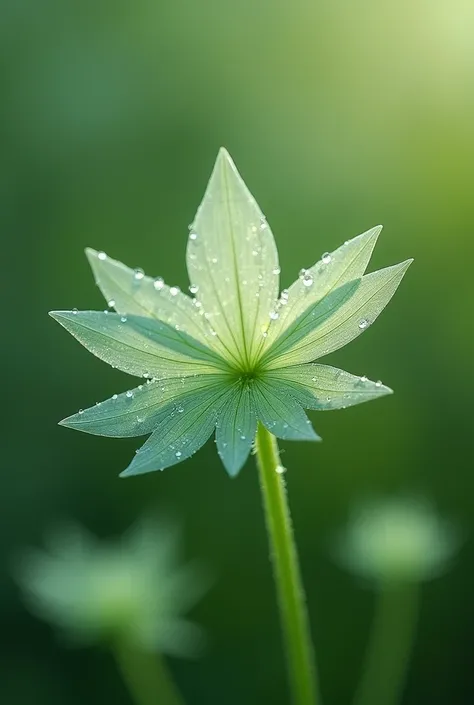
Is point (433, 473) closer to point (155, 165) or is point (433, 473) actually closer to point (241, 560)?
point (241, 560)

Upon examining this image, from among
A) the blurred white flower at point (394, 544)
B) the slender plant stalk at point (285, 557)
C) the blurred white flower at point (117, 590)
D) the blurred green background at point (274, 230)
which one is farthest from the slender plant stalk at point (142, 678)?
the blurred green background at point (274, 230)

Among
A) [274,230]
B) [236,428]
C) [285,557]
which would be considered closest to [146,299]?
[236,428]

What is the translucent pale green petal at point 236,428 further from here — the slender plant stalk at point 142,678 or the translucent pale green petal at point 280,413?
the slender plant stalk at point 142,678

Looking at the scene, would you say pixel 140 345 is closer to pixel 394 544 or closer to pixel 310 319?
pixel 310 319

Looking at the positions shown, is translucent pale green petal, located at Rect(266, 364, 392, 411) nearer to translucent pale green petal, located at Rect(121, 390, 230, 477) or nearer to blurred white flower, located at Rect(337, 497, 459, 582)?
translucent pale green petal, located at Rect(121, 390, 230, 477)

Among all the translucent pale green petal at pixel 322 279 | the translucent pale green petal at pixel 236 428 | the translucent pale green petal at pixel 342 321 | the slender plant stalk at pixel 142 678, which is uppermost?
the translucent pale green petal at pixel 322 279

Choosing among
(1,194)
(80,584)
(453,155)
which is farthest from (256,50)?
(80,584)
